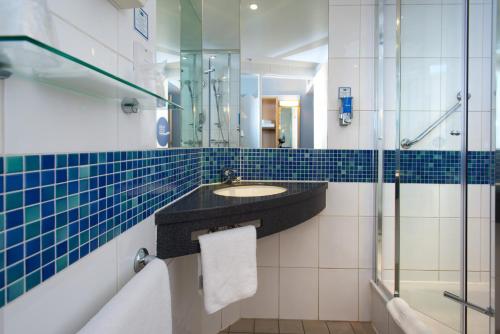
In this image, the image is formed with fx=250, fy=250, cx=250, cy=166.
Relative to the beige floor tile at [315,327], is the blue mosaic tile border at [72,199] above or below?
above

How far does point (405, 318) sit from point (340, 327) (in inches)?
21.5

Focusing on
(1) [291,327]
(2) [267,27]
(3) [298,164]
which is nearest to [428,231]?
(3) [298,164]

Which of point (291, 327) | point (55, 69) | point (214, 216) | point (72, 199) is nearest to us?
point (55, 69)

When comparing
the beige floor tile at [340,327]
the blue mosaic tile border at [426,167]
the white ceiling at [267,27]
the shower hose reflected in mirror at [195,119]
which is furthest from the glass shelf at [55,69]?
the beige floor tile at [340,327]

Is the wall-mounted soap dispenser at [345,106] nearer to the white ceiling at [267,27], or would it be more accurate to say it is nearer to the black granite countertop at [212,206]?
the white ceiling at [267,27]

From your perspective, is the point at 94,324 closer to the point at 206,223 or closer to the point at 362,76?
the point at 206,223

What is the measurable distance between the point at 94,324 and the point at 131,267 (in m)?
0.29

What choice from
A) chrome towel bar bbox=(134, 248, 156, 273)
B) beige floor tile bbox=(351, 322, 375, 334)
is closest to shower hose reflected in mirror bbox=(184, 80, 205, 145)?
chrome towel bar bbox=(134, 248, 156, 273)

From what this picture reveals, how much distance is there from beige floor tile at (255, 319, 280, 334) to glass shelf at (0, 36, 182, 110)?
1634 mm

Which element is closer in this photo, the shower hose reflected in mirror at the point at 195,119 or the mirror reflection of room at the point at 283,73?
the shower hose reflected in mirror at the point at 195,119

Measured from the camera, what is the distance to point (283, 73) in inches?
71.0

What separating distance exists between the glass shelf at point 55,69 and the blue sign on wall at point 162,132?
37 cm

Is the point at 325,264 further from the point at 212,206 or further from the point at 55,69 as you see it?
the point at 55,69

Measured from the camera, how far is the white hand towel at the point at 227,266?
36.0 inches
